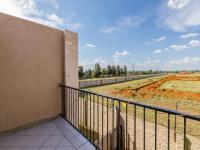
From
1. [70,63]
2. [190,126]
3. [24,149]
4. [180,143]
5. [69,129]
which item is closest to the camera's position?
[24,149]

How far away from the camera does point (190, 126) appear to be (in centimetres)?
546

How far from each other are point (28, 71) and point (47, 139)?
1310 mm

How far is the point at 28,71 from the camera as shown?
2.54m

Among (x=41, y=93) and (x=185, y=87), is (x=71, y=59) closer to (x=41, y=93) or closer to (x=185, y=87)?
(x=41, y=93)

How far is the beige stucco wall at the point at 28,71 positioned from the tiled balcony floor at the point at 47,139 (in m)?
0.24

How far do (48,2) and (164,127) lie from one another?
18.2 ft

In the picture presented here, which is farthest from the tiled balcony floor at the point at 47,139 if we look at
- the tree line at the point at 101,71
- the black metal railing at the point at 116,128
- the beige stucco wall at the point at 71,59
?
the tree line at the point at 101,71

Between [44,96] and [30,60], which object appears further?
[44,96]

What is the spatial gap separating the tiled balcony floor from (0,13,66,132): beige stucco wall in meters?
0.24

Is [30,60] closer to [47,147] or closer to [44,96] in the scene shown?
[44,96]

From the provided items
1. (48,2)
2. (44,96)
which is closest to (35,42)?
(44,96)

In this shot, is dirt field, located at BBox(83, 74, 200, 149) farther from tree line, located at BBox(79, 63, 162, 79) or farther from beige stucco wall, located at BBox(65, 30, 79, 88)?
tree line, located at BBox(79, 63, 162, 79)

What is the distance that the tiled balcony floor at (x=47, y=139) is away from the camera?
6.23 ft

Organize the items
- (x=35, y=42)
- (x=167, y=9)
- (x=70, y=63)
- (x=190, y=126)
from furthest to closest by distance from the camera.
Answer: (x=167, y=9) < (x=190, y=126) < (x=70, y=63) < (x=35, y=42)
